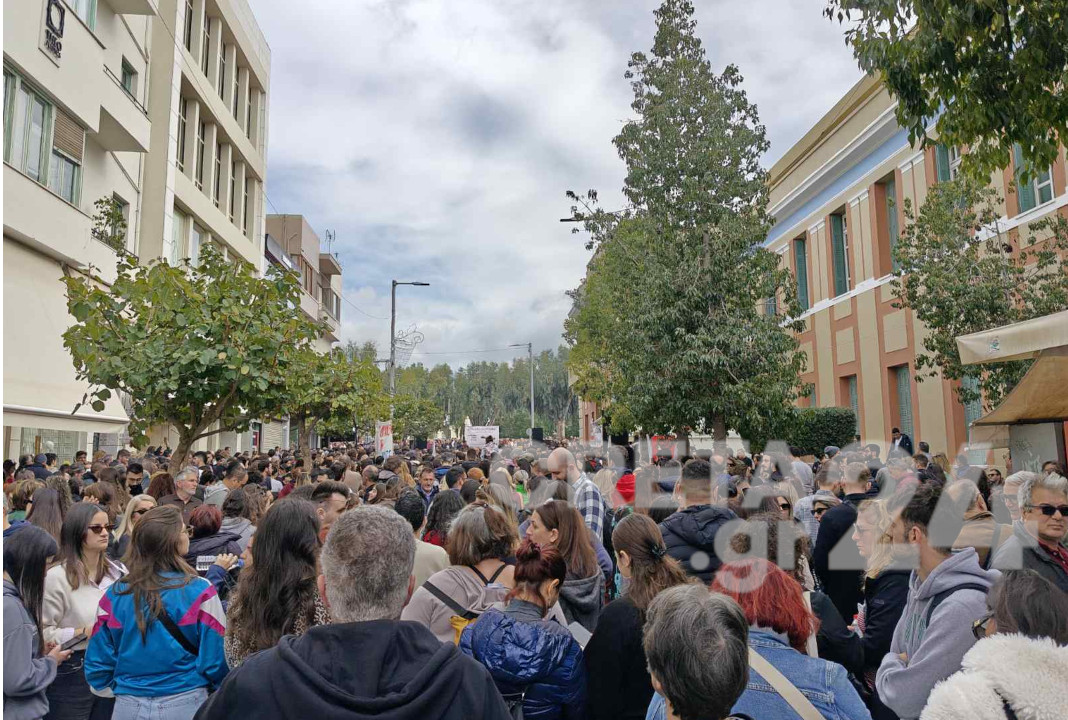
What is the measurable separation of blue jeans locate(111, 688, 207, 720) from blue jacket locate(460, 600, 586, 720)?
1337mm

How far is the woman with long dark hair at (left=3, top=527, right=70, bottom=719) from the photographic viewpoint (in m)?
3.68

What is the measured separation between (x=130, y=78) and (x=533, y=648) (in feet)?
81.5

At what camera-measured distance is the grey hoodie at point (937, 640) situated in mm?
3139

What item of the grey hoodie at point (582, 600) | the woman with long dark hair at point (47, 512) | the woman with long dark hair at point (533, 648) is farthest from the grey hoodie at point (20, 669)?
the grey hoodie at point (582, 600)

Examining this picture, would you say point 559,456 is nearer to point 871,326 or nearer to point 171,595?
point 171,595

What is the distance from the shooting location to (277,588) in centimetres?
361

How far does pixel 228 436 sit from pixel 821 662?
Answer: 34.4 m

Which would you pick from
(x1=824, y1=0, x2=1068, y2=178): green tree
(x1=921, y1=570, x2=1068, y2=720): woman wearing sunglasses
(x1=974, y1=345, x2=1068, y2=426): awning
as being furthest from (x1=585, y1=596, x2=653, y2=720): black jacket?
(x1=974, y1=345, x2=1068, y2=426): awning

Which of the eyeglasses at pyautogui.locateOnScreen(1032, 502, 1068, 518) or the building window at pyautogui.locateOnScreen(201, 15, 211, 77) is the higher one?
the building window at pyautogui.locateOnScreen(201, 15, 211, 77)

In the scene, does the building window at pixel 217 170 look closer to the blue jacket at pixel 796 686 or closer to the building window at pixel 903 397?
the building window at pixel 903 397

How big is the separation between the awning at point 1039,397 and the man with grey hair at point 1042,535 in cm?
556

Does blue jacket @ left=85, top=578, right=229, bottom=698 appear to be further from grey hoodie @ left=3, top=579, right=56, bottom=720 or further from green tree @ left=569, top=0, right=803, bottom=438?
green tree @ left=569, top=0, right=803, bottom=438

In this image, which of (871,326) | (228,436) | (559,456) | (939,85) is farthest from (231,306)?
(228,436)

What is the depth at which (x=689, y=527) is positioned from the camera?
5.08 meters
